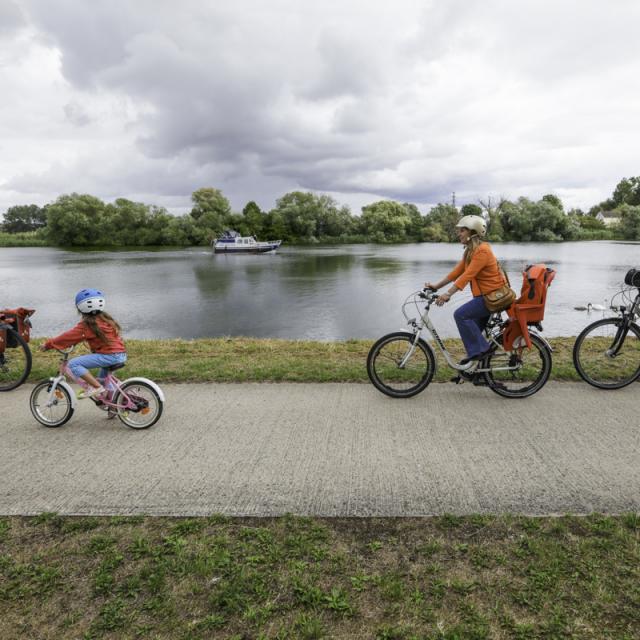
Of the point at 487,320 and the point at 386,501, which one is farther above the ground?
the point at 487,320

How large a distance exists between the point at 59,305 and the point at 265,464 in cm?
2123

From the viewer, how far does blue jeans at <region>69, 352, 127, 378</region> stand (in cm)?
412

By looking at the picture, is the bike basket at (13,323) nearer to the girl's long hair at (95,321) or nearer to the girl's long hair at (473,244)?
the girl's long hair at (95,321)

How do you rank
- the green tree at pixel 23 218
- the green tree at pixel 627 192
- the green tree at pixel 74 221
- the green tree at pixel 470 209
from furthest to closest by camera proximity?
the green tree at pixel 23 218
the green tree at pixel 627 192
the green tree at pixel 470 209
the green tree at pixel 74 221

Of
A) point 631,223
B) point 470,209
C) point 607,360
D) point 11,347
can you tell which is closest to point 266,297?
point 11,347

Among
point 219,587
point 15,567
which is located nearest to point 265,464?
point 219,587

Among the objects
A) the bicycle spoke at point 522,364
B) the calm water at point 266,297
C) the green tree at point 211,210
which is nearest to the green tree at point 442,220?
the green tree at point 211,210

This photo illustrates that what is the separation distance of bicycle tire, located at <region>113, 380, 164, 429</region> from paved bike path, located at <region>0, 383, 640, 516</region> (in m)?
0.09

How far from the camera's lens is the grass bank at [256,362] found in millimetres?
5605

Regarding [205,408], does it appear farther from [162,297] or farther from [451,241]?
[451,241]

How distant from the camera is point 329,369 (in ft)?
19.4

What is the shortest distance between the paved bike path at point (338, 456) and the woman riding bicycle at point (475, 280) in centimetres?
62

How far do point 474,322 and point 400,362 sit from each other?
0.88m

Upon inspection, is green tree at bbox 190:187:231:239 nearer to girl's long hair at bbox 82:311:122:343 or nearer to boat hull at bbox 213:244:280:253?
boat hull at bbox 213:244:280:253
